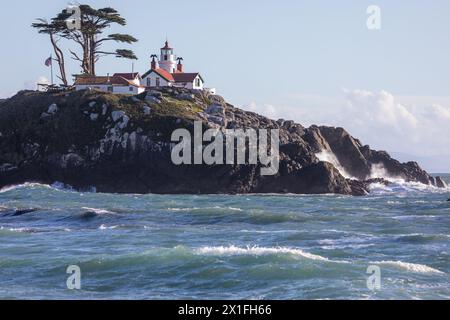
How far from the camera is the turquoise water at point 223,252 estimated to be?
26266 millimetres

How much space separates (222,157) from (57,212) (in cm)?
3288

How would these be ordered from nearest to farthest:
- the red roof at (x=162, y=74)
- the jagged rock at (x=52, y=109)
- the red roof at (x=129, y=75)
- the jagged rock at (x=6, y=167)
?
the jagged rock at (x=6, y=167) < the jagged rock at (x=52, y=109) < the red roof at (x=129, y=75) < the red roof at (x=162, y=74)

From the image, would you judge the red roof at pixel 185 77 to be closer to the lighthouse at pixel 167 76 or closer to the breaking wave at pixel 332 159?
the lighthouse at pixel 167 76

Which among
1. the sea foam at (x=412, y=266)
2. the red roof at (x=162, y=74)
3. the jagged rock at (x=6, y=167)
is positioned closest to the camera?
the sea foam at (x=412, y=266)

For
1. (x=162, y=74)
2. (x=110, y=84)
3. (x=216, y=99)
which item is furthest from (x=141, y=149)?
(x=162, y=74)

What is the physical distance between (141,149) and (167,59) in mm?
33264

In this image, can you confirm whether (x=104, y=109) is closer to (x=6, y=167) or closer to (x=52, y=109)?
(x=52, y=109)

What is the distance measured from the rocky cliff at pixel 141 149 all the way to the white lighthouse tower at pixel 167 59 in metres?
16.4

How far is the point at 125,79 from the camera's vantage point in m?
106

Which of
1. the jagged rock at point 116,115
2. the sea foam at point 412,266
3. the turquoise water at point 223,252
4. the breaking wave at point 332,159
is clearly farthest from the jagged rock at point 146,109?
the sea foam at point 412,266

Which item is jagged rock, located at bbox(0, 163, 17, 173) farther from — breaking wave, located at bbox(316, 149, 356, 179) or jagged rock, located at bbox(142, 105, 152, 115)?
breaking wave, located at bbox(316, 149, 356, 179)

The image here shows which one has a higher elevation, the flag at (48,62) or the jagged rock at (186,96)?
the flag at (48,62)

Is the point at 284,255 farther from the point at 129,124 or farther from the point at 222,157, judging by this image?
the point at 129,124

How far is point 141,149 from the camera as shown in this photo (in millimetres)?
86875
